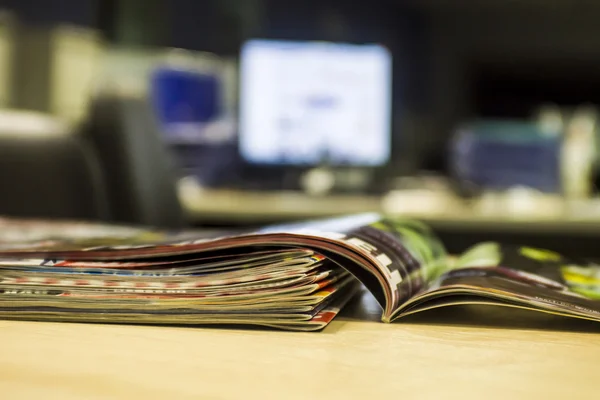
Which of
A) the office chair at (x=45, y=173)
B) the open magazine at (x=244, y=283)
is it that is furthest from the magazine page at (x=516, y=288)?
the office chair at (x=45, y=173)

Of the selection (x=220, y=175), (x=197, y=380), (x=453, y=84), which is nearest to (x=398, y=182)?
(x=220, y=175)

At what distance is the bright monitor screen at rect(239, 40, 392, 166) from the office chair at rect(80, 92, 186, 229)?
0.81m

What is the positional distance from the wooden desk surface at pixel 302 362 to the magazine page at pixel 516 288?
19 millimetres

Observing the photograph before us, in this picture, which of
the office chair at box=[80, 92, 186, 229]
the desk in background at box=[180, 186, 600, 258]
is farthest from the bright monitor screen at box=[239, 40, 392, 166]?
the office chair at box=[80, 92, 186, 229]

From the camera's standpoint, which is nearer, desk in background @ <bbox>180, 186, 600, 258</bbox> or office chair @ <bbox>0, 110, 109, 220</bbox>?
office chair @ <bbox>0, 110, 109, 220</bbox>

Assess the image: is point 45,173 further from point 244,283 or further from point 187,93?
point 187,93

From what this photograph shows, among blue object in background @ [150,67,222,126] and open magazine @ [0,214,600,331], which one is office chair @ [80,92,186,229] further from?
blue object in background @ [150,67,222,126]

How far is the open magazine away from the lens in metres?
0.51

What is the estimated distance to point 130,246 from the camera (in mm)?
568

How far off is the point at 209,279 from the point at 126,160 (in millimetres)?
911

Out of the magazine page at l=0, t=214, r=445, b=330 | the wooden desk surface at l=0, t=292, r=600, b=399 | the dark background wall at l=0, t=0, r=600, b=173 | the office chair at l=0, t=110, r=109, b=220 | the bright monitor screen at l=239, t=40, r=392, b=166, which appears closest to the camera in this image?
the wooden desk surface at l=0, t=292, r=600, b=399

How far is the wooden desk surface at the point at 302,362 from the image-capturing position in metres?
0.37

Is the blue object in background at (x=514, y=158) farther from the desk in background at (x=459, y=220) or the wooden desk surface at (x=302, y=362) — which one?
the wooden desk surface at (x=302, y=362)

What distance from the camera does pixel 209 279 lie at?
524 mm
